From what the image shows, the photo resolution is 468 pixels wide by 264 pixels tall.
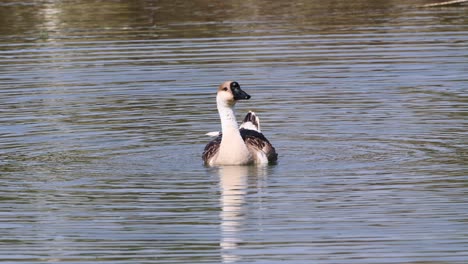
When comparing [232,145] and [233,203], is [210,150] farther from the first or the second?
[233,203]

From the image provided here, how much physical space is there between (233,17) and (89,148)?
1492 cm

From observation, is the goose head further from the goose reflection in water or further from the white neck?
the goose reflection in water

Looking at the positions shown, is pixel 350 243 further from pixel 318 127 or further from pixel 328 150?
pixel 318 127

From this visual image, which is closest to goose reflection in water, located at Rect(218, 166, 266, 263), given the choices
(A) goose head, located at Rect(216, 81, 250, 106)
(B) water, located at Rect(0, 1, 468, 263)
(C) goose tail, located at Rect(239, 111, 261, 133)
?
(B) water, located at Rect(0, 1, 468, 263)

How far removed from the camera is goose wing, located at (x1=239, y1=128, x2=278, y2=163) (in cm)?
1823

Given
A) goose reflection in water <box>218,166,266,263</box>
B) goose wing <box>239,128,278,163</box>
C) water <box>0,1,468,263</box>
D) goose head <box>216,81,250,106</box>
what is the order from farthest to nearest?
goose head <box>216,81,250,106</box> → goose wing <box>239,128,278,163</box> → water <box>0,1,468,263</box> → goose reflection in water <box>218,166,266,263</box>

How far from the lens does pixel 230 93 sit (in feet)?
60.6

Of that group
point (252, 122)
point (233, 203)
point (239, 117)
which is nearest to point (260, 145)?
point (252, 122)

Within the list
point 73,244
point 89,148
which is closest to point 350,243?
point 73,244

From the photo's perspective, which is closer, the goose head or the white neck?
the white neck

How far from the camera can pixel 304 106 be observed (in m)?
22.1

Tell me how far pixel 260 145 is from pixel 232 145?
0.36 m

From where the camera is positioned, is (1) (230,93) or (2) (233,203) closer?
(2) (233,203)

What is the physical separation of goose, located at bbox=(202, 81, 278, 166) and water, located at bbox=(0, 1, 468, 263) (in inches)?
8.4
